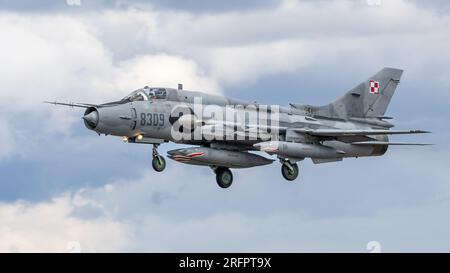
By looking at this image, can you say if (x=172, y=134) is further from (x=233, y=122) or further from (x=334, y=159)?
(x=334, y=159)

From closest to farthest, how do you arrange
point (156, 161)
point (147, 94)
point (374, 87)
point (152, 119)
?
point (152, 119)
point (147, 94)
point (156, 161)
point (374, 87)

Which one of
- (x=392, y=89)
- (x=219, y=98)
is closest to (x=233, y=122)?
(x=219, y=98)

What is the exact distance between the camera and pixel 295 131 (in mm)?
49781

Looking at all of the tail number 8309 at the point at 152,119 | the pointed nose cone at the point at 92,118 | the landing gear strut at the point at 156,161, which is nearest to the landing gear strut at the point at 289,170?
the landing gear strut at the point at 156,161

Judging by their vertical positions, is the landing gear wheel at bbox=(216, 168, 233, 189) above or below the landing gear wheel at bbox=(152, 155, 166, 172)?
above

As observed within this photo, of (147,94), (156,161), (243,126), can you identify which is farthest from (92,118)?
(243,126)

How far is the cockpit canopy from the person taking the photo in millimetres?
46562

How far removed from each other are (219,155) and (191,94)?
2.77 m

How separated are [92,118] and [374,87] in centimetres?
1457

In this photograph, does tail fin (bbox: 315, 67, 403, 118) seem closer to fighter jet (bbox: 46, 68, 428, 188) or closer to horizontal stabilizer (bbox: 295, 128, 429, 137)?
fighter jet (bbox: 46, 68, 428, 188)

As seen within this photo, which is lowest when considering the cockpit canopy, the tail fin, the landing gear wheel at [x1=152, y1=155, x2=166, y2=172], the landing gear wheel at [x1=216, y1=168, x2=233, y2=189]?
the landing gear wheel at [x1=152, y1=155, x2=166, y2=172]

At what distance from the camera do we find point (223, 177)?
5016 cm

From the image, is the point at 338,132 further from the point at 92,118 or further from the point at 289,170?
the point at 92,118

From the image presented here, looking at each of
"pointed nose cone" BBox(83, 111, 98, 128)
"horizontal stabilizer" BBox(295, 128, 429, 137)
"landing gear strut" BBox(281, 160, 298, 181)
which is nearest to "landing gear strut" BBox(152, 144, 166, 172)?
"pointed nose cone" BBox(83, 111, 98, 128)
